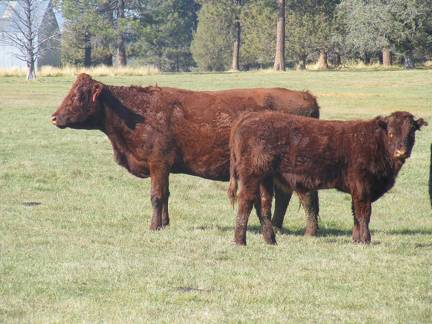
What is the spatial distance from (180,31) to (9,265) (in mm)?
90557

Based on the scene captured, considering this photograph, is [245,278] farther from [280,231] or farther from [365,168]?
[280,231]

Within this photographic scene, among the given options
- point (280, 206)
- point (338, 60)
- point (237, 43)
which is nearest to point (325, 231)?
point (280, 206)

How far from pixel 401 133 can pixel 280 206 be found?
7.36 feet

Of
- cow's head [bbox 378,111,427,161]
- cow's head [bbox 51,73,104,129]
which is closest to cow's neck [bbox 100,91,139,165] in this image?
cow's head [bbox 51,73,104,129]

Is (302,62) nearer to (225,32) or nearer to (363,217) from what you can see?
(225,32)

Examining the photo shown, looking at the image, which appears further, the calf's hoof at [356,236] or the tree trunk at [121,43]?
the tree trunk at [121,43]

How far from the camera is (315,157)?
445 inches

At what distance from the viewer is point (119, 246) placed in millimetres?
10984

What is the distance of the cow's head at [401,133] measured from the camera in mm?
11195

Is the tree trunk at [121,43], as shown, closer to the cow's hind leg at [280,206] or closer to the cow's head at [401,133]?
the cow's hind leg at [280,206]

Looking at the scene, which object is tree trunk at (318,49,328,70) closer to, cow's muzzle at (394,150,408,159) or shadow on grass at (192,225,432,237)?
shadow on grass at (192,225,432,237)

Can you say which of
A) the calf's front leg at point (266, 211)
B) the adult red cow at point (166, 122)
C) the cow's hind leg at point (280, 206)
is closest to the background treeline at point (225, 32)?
the adult red cow at point (166, 122)

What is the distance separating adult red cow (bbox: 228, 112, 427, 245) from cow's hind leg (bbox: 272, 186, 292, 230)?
1193 mm

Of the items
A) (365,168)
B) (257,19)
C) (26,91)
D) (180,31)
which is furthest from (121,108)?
(180,31)
